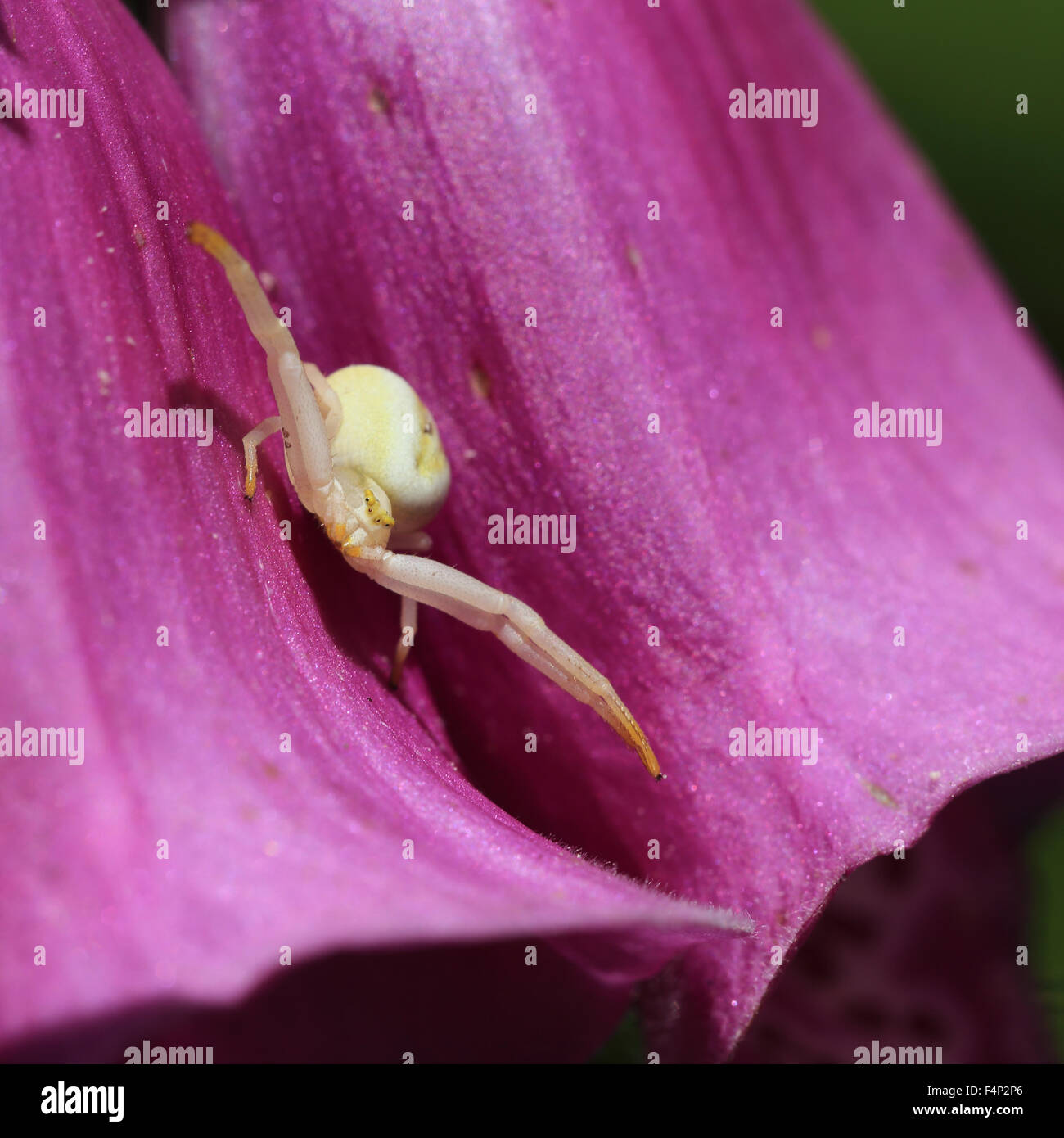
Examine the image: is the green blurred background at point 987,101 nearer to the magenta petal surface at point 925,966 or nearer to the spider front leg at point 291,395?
the magenta petal surface at point 925,966

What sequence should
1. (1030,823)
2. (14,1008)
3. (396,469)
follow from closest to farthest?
1. (14,1008)
2. (396,469)
3. (1030,823)

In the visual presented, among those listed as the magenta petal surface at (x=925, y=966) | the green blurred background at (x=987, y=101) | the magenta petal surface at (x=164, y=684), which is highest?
the green blurred background at (x=987, y=101)

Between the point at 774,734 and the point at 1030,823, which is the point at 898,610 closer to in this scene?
the point at 774,734

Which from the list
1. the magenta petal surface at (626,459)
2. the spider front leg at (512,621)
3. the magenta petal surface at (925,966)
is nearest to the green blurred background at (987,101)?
the magenta petal surface at (925,966)

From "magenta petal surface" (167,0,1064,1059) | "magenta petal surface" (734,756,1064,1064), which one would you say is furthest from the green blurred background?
"magenta petal surface" (167,0,1064,1059)

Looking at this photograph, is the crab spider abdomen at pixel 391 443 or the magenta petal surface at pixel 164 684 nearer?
the magenta petal surface at pixel 164 684

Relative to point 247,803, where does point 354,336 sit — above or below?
above

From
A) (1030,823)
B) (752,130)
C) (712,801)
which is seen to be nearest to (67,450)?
(712,801)

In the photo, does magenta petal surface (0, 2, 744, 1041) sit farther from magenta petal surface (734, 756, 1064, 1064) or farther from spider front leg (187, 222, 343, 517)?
magenta petal surface (734, 756, 1064, 1064)
